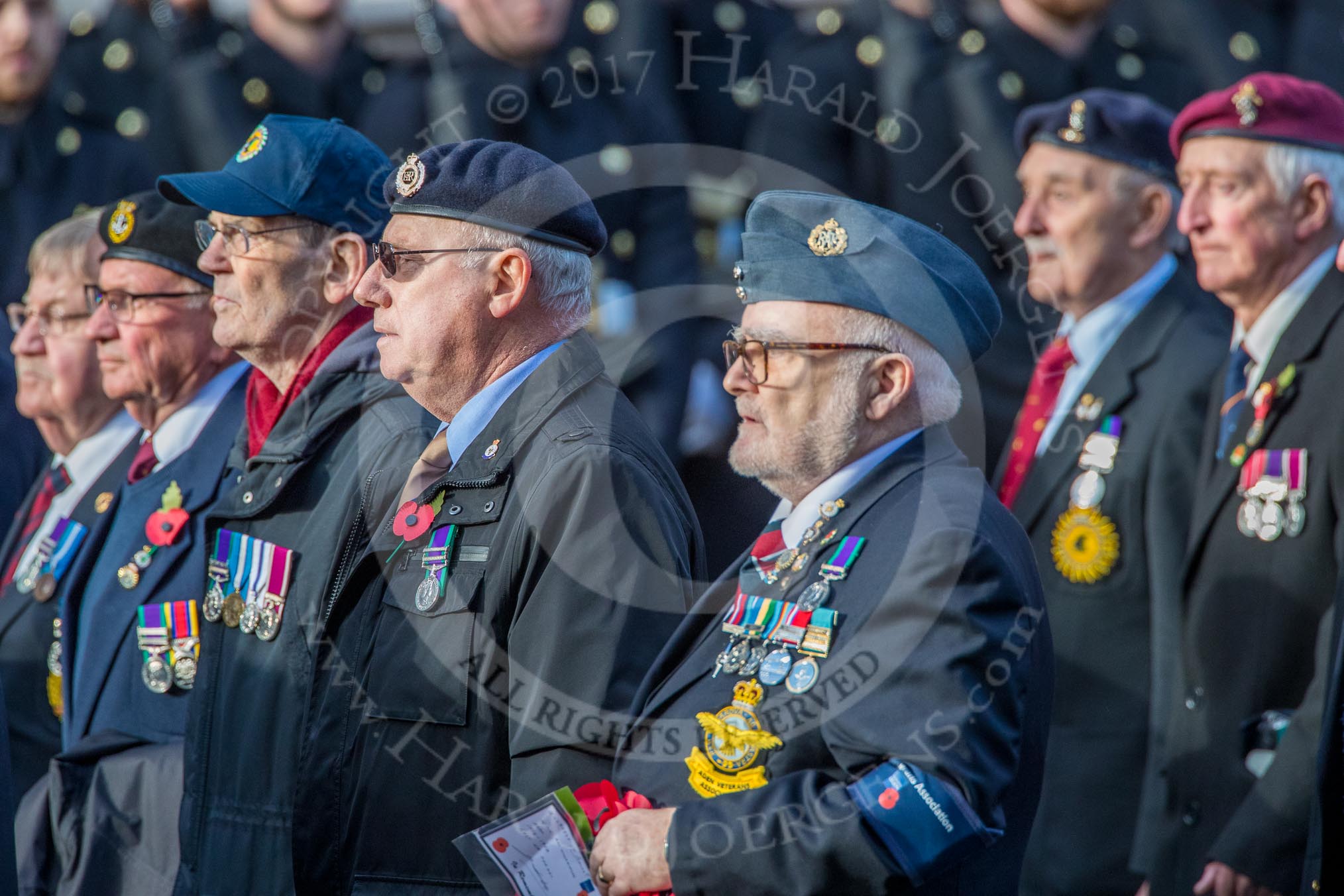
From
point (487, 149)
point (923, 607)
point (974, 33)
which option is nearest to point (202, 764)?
point (487, 149)

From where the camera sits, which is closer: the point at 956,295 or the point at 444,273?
the point at 956,295

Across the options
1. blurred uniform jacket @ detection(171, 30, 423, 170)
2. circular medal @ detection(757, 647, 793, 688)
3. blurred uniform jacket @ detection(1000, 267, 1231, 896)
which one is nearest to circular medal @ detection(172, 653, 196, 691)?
circular medal @ detection(757, 647, 793, 688)

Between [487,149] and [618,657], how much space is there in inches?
40.1

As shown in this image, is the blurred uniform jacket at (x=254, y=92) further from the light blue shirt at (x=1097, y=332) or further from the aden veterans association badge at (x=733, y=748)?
the aden veterans association badge at (x=733, y=748)

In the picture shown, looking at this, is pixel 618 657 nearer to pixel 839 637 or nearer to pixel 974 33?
pixel 839 637

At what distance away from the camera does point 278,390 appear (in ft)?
12.0

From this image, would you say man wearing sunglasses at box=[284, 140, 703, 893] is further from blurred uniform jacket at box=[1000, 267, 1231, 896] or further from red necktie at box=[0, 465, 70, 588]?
red necktie at box=[0, 465, 70, 588]

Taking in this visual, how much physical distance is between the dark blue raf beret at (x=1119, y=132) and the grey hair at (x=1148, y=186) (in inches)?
0.6

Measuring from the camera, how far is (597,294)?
18.6ft

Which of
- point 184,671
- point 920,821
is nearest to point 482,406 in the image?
point 184,671

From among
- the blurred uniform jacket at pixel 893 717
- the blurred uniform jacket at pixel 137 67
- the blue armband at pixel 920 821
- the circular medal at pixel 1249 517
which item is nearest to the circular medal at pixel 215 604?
the blurred uniform jacket at pixel 893 717

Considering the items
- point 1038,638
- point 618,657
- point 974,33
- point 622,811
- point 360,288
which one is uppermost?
point 974,33

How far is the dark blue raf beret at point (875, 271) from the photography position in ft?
9.22

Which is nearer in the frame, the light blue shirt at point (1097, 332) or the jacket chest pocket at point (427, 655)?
the jacket chest pocket at point (427, 655)
